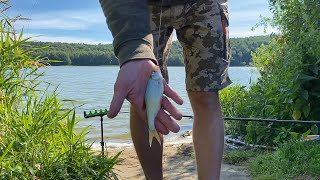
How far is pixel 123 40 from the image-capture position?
1.50 metres

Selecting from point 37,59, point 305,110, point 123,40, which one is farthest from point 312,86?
point 123,40

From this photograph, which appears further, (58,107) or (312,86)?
(312,86)

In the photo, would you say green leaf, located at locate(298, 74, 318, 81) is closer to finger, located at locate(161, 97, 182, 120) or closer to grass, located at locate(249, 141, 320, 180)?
grass, located at locate(249, 141, 320, 180)

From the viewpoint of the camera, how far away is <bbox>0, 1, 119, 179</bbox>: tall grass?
259cm

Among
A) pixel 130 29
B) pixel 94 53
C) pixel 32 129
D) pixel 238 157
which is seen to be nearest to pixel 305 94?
pixel 238 157

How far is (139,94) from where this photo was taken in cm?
135

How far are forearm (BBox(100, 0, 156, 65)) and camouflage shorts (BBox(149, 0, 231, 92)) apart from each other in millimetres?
592

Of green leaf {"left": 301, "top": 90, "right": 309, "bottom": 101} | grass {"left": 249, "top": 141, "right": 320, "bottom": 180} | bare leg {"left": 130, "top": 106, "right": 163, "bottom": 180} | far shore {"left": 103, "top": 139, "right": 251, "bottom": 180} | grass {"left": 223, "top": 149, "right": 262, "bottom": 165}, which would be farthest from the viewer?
green leaf {"left": 301, "top": 90, "right": 309, "bottom": 101}

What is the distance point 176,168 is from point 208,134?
2111mm

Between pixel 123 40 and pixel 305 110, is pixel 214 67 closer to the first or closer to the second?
pixel 123 40

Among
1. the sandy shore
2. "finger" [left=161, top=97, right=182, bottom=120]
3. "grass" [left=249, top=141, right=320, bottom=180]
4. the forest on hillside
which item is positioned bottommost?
the sandy shore

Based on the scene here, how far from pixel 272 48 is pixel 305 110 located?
272cm

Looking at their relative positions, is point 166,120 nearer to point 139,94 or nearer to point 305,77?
point 139,94

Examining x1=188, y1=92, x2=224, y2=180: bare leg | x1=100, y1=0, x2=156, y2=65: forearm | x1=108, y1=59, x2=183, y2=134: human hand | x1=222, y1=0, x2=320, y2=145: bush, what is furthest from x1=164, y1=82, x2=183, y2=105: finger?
x1=222, y1=0, x2=320, y2=145: bush
